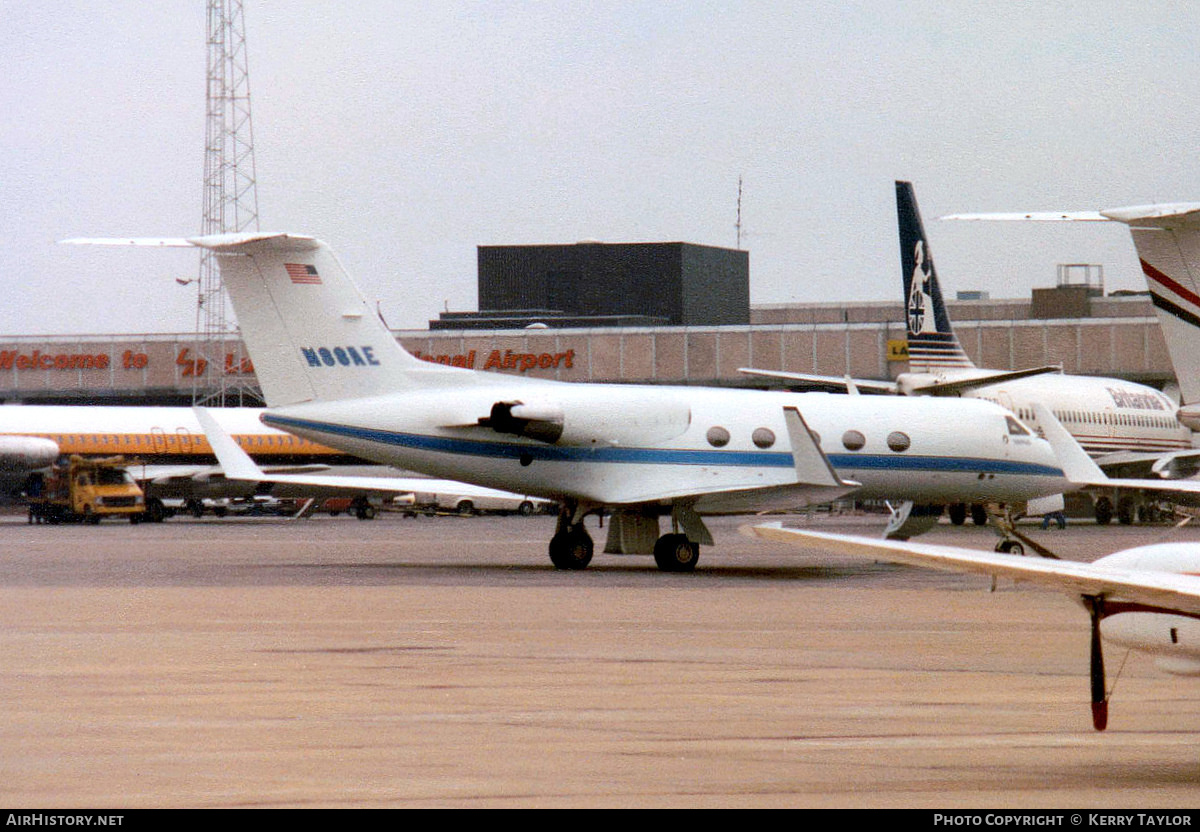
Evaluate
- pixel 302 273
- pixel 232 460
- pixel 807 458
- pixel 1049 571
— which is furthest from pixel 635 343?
pixel 1049 571

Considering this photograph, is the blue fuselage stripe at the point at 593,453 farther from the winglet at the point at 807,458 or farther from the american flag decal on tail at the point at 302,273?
the winglet at the point at 807,458

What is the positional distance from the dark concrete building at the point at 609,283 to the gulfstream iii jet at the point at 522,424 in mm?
65728

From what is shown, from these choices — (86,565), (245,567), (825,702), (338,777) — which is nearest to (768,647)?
(825,702)

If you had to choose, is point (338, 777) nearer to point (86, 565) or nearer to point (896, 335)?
point (86, 565)

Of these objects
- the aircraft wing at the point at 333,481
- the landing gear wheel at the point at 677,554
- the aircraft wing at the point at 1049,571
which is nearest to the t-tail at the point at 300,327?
the aircraft wing at the point at 333,481

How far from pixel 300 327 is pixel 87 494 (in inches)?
1298

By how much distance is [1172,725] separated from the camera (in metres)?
11.0

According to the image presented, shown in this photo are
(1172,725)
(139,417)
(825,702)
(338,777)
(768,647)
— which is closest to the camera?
(338,777)

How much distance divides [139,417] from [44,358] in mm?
24868

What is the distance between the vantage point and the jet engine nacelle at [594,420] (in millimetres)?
28031

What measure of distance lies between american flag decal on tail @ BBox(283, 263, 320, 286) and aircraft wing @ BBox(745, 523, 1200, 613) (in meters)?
20.5

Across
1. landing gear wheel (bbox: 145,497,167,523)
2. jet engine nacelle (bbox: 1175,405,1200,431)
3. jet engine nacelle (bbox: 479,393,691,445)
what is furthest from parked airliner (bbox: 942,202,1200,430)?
landing gear wheel (bbox: 145,497,167,523)

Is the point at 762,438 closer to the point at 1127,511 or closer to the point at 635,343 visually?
the point at 1127,511

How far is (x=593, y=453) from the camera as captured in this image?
28766mm
